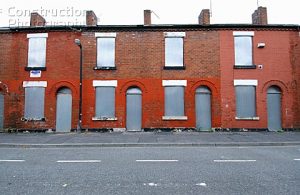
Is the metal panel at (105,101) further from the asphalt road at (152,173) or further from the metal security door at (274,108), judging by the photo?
the metal security door at (274,108)

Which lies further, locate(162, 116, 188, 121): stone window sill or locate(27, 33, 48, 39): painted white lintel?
locate(27, 33, 48, 39): painted white lintel

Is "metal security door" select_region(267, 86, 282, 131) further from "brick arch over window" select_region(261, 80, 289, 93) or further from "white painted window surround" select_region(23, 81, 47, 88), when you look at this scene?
"white painted window surround" select_region(23, 81, 47, 88)

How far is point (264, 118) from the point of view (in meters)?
17.1

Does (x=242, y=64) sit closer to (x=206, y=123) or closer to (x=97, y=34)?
(x=206, y=123)

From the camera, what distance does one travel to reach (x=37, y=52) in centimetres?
1781

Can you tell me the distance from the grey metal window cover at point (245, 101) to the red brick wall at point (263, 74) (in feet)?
1.00

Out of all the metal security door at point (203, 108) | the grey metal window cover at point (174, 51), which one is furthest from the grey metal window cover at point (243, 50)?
the grey metal window cover at point (174, 51)

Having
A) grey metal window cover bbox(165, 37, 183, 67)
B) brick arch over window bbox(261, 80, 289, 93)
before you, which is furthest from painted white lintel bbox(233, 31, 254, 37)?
grey metal window cover bbox(165, 37, 183, 67)

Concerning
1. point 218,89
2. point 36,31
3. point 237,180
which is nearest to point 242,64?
point 218,89

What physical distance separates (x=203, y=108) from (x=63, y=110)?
9583 mm

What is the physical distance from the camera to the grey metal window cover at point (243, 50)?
57.9 ft

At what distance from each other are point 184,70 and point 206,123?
154 inches

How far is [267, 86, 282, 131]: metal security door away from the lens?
1731cm

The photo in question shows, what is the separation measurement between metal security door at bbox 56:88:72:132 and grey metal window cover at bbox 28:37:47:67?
8.26ft
